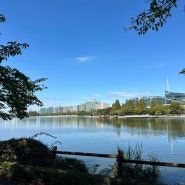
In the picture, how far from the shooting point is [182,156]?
1867 cm

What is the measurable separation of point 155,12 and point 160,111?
12623 centimetres

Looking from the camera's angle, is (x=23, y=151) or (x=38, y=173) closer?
(x=38, y=173)

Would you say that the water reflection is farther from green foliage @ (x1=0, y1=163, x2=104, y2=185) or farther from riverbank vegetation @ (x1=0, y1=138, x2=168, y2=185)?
green foliage @ (x1=0, y1=163, x2=104, y2=185)

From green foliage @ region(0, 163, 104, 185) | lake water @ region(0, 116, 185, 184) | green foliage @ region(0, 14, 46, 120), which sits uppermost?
green foliage @ region(0, 14, 46, 120)

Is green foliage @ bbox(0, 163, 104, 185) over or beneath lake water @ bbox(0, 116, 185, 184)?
over

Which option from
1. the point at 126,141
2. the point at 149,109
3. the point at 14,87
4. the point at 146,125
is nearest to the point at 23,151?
the point at 14,87

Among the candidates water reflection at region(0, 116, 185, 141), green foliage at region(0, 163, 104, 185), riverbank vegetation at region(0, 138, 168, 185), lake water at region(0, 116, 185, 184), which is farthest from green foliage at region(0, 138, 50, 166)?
water reflection at region(0, 116, 185, 141)

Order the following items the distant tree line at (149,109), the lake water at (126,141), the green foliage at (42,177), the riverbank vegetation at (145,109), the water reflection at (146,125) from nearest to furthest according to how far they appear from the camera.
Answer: the green foliage at (42,177) → the lake water at (126,141) → the water reflection at (146,125) → the distant tree line at (149,109) → the riverbank vegetation at (145,109)

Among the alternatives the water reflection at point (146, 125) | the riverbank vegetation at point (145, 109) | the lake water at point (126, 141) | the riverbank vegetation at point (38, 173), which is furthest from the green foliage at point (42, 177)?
the riverbank vegetation at point (145, 109)

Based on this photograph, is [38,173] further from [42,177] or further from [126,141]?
[126,141]

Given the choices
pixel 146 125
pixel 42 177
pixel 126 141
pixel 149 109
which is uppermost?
pixel 149 109

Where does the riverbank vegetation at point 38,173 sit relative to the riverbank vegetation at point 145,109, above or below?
below

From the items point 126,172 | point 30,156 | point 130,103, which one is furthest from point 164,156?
point 130,103

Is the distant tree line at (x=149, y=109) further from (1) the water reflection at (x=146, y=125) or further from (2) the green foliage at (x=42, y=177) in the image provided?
(2) the green foliage at (x=42, y=177)
